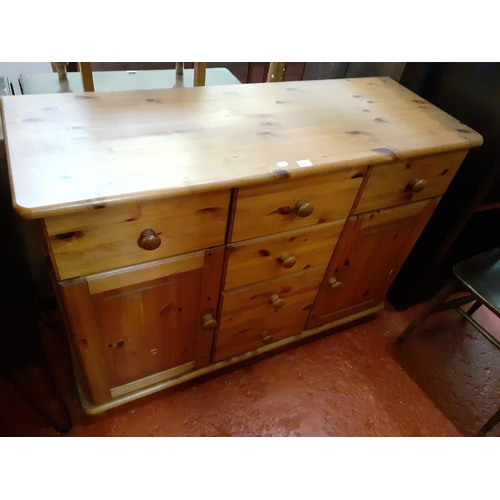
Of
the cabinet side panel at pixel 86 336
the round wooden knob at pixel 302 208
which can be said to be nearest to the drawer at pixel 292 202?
the round wooden knob at pixel 302 208

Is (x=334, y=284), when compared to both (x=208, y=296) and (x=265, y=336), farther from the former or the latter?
(x=208, y=296)

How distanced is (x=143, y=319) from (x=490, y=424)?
1157 millimetres

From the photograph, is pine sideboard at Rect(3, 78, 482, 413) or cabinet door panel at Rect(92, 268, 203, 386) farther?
cabinet door panel at Rect(92, 268, 203, 386)

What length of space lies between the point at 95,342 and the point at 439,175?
1040mm

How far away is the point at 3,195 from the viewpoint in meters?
1.02

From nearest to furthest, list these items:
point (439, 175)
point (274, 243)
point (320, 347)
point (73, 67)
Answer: point (274, 243)
point (439, 175)
point (73, 67)
point (320, 347)

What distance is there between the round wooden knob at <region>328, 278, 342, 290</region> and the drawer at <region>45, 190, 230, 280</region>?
0.52 meters

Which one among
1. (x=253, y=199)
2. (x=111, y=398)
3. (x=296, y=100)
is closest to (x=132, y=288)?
(x=253, y=199)

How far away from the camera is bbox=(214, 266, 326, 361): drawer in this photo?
1.12 metres

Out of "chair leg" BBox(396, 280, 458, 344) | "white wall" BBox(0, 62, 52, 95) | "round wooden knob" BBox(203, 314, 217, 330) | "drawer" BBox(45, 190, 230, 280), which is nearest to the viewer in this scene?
"drawer" BBox(45, 190, 230, 280)

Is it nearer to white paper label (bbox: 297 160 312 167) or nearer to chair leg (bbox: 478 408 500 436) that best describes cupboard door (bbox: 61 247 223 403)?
white paper label (bbox: 297 160 312 167)

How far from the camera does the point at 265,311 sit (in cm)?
121

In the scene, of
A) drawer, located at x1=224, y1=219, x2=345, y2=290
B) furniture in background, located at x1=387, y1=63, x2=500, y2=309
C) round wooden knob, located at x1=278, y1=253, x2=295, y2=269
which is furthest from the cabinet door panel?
furniture in background, located at x1=387, y1=63, x2=500, y2=309

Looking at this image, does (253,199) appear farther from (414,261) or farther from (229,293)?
(414,261)
